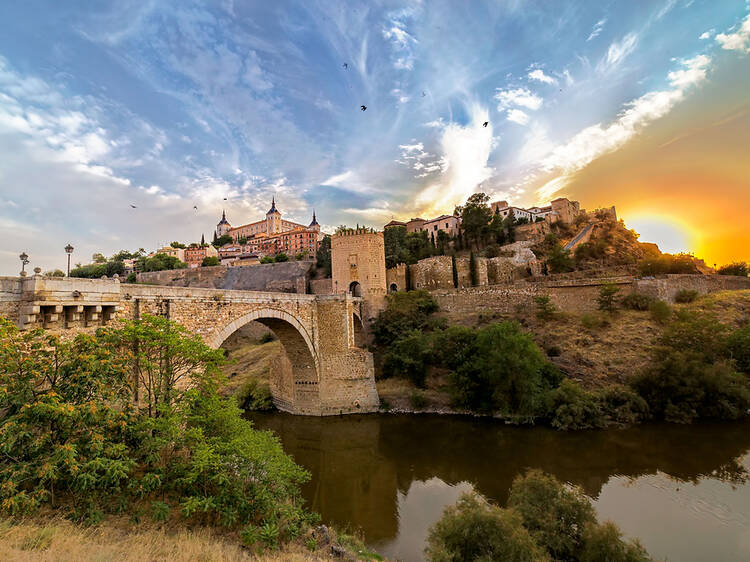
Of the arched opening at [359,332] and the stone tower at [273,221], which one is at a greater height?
the stone tower at [273,221]

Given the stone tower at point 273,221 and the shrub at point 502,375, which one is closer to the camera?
the shrub at point 502,375

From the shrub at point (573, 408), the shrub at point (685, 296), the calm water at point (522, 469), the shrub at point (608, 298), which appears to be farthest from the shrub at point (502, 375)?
the shrub at point (685, 296)

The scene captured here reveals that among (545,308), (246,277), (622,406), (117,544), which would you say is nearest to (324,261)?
(246,277)

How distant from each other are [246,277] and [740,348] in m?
42.9

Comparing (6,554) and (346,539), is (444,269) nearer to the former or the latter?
(346,539)

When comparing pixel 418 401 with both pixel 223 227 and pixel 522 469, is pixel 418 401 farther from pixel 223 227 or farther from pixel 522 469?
pixel 223 227

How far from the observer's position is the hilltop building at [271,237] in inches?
2623

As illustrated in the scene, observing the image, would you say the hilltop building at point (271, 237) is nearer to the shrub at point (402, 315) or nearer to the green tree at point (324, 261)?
the green tree at point (324, 261)

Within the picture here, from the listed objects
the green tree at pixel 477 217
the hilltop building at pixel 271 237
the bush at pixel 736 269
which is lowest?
the bush at pixel 736 269

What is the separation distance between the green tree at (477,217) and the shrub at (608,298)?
1678 cm

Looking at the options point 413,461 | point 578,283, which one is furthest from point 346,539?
point 578,283

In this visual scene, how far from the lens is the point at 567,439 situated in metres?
12.7

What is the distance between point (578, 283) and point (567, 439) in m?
11.7

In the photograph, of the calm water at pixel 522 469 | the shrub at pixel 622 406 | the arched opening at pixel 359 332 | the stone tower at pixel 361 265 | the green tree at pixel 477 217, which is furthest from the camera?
the green tree at pixel 477 217
